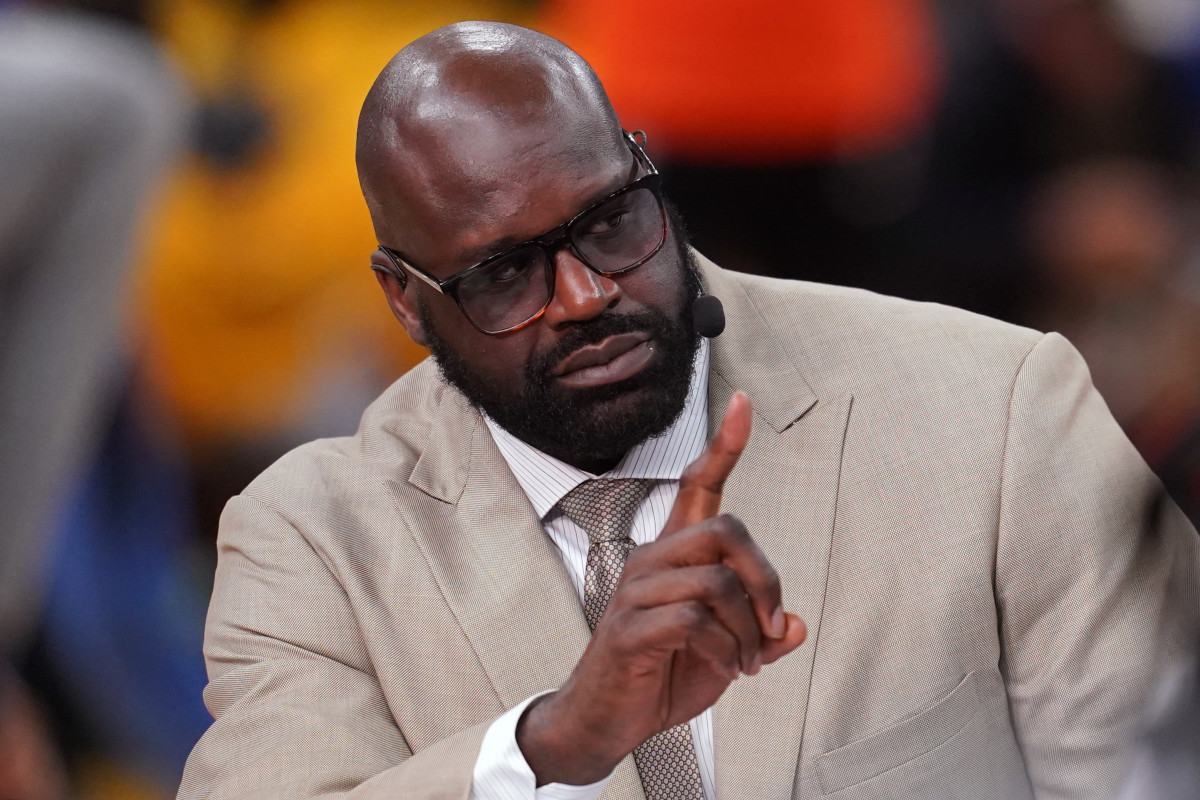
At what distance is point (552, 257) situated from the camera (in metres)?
1.83

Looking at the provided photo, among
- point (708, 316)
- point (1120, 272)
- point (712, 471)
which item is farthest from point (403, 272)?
point (1120, 272)

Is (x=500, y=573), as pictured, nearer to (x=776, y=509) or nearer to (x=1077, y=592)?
(x=776, y=509)

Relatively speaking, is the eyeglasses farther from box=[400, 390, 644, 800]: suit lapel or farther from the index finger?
the index finger

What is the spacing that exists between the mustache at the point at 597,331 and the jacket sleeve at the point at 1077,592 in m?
0.54

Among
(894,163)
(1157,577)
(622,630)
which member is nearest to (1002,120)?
(894,163)

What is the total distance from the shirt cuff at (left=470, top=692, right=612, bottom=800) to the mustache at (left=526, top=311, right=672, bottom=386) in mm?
520

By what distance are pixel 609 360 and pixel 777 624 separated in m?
0.64

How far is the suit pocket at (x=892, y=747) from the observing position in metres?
1.76

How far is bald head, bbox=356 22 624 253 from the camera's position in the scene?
1840 millimetres

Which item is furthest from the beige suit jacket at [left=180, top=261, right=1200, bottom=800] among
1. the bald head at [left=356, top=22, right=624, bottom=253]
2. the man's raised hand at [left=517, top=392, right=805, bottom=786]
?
the bald head at [left=356, top=22, right=624, bottom=253]

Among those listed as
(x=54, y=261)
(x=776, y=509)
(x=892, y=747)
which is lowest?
(x=892, y=747)

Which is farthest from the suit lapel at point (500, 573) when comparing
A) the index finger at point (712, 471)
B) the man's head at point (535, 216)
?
the index finger at point (712, 471)

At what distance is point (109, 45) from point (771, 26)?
1465mm

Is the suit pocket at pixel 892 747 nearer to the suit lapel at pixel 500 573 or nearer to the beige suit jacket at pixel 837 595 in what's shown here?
the beige suit jacket at pixel 837 595
